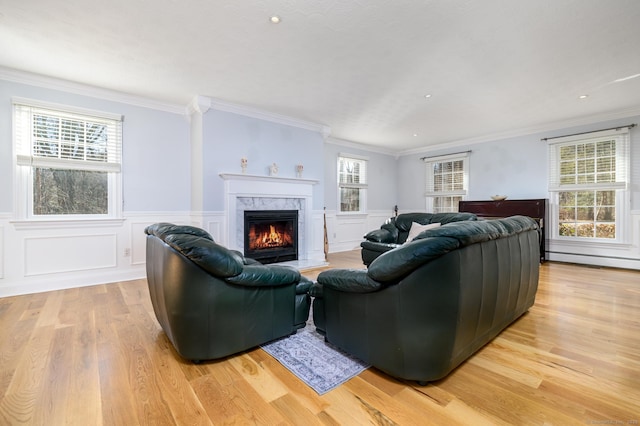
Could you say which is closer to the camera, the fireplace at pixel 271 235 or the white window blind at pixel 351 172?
the fireplace at pixel 271 235

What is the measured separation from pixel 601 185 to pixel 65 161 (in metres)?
8.36

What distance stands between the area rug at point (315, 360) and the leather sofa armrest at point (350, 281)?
481 mm

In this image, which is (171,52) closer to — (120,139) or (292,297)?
(120,139)

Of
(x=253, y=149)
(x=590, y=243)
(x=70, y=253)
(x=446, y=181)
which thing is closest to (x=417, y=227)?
(x=253, y=149)

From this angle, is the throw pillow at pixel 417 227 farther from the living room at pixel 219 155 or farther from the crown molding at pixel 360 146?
the crown molding at pixel 360 146

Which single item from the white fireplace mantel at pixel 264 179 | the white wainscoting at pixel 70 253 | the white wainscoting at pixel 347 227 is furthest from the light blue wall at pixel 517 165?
the white wainscoting at pixel 70 253

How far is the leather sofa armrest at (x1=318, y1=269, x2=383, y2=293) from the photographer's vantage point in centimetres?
170

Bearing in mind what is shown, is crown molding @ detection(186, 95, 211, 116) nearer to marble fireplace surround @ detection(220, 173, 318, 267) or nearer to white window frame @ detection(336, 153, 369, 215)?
marble fireplace surround @ detection(220, 173, 318, 267)

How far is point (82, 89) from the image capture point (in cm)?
377

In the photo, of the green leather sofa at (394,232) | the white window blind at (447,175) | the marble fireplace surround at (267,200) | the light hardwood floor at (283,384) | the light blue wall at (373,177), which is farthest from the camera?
the white window blind at (447,175)

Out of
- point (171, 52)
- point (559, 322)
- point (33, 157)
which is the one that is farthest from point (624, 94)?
point (33, 157)

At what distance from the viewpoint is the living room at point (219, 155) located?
341 cm

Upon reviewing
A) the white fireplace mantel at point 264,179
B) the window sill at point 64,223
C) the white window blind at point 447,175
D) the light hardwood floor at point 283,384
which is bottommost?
the light hardwood floor at point 283,384

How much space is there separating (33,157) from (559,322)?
6.08 meters
